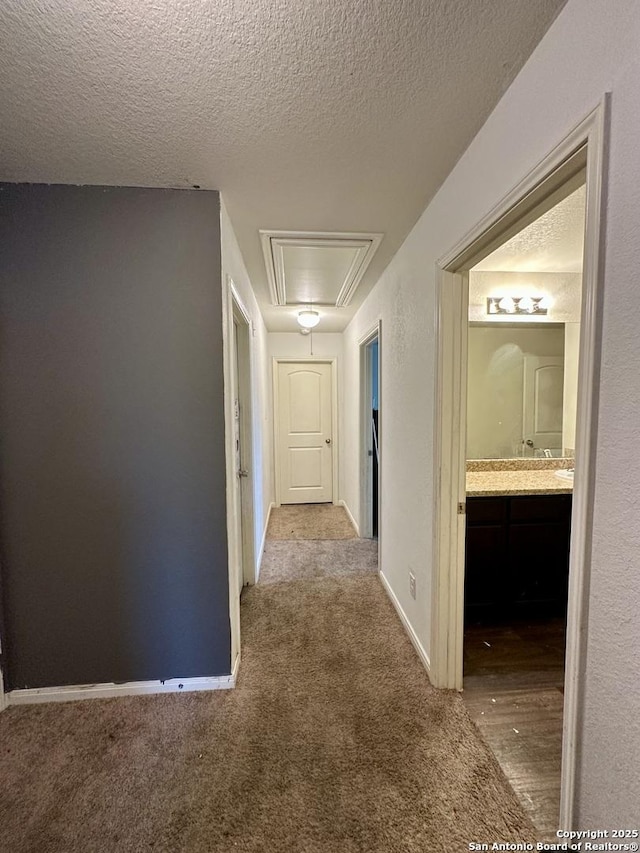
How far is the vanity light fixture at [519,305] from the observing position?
2.54 metres

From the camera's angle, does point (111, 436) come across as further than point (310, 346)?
No

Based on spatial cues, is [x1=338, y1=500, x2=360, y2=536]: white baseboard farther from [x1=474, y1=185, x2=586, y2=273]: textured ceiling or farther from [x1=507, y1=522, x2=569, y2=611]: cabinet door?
[x1=474, y1=185, x2=586, y2=273]: textured ceiling

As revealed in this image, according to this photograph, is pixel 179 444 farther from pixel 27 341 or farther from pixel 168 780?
pixel 168 780

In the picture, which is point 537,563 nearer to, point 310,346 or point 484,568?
point 484,568

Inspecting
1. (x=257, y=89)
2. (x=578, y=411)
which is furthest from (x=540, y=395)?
(x=257, y=89)

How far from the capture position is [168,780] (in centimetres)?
126

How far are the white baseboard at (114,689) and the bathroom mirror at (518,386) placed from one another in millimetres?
2104

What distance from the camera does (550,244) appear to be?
2068 millimetres

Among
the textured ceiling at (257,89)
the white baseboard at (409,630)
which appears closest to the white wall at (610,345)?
the textured ceiling at (257,89)

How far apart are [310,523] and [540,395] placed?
2.62 meters

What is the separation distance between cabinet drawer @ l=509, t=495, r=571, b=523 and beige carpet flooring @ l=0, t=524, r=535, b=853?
3.39 feet

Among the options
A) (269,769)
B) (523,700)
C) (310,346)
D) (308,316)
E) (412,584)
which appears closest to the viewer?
(269,769)

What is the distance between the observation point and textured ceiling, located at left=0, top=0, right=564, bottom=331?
87cm

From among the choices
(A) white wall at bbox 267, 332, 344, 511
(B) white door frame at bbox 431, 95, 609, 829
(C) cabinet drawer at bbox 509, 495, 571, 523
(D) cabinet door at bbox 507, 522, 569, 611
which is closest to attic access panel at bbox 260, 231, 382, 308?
(B) white door frame at bbox 431, 95, 609, 829
